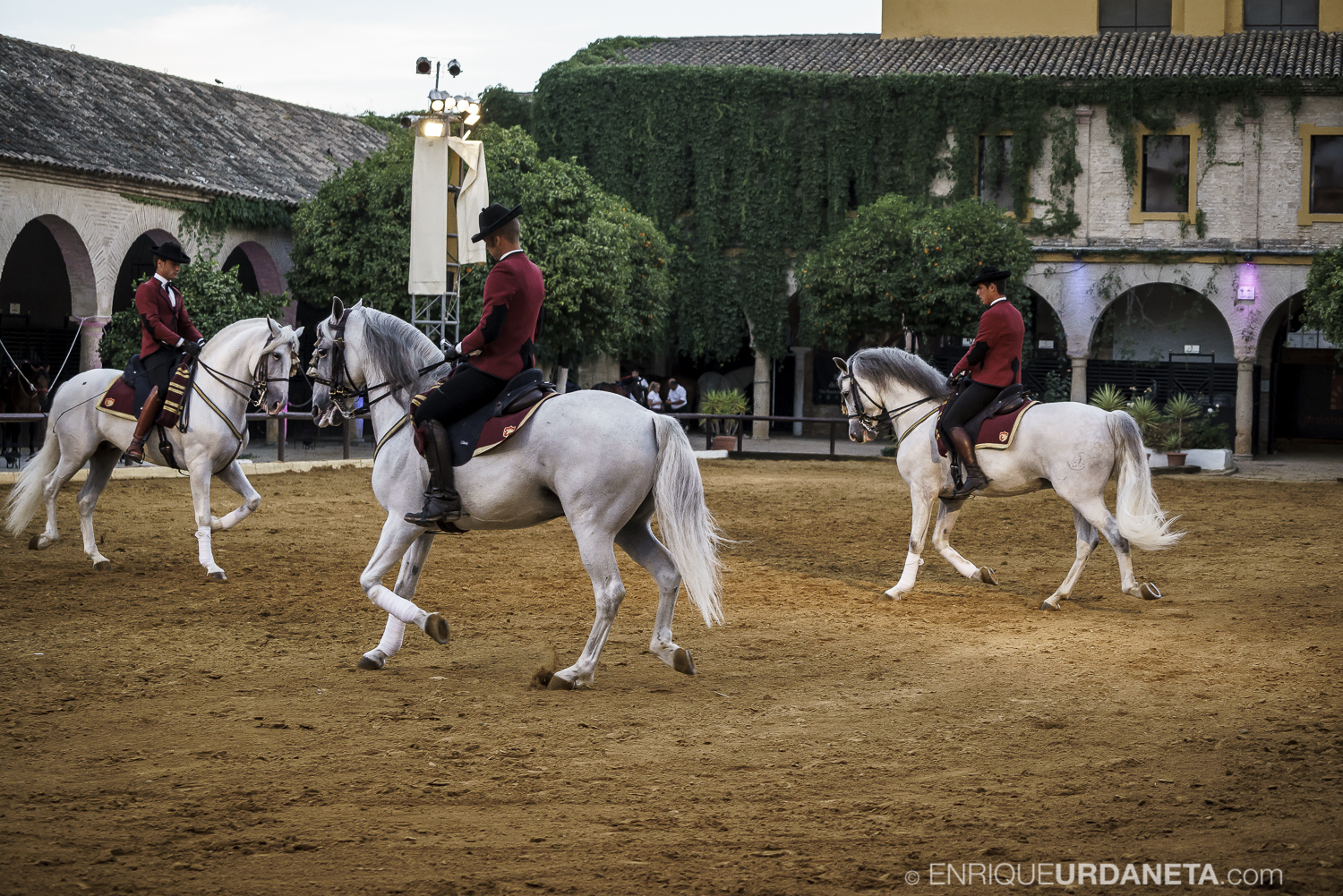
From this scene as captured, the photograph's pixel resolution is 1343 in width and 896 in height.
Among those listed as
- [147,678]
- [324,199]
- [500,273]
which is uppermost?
[324,199]

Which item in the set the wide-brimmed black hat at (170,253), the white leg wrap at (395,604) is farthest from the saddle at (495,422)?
the wide-brimmed black hat at (170,253)

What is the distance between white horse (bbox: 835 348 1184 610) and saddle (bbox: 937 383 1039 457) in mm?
62

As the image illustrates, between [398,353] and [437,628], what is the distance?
1892 mm

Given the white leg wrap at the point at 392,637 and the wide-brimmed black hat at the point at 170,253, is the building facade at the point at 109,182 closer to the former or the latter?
the wide-brimmed black hat at the point at 170,253

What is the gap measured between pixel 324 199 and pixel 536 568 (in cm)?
1807

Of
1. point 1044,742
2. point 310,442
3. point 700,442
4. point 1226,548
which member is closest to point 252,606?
point 1044,742

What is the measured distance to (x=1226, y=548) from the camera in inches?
525

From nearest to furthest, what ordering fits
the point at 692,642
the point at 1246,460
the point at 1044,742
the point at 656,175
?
the point at 1044,742
the point at 692,642
the point at 1246,460
the point at 656,175

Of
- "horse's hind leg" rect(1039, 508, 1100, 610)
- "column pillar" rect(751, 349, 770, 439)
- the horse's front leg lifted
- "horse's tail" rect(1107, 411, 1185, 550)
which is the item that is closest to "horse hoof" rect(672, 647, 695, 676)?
the horse's front leg lifted

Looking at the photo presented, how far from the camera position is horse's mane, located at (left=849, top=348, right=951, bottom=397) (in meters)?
10.8

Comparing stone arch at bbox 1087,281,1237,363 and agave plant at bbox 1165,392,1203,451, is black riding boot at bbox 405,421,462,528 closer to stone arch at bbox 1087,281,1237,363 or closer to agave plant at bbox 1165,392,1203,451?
agave plant at bbox 1165,392,1203,451

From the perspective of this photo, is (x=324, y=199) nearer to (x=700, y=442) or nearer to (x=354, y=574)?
(x=700, y=442)

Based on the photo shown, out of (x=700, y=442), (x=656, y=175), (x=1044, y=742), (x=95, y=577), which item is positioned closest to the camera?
(x=1044, y=742)

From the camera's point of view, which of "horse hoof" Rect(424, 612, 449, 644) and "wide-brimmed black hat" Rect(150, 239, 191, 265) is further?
"wide-brimmed black hat" Rect(150, 239, 191, 265)
